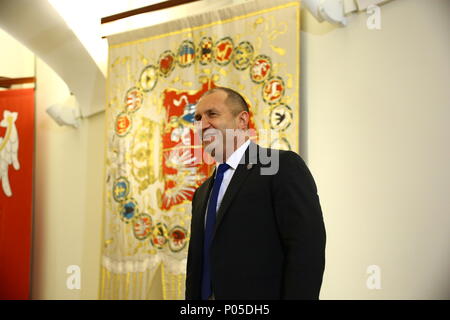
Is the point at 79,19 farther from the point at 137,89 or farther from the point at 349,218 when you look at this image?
the point at 349,218

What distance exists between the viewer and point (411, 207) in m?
3.37

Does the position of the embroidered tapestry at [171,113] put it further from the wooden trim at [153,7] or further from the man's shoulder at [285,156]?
the man's shoulder at [285,156]

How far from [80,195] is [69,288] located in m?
0.99

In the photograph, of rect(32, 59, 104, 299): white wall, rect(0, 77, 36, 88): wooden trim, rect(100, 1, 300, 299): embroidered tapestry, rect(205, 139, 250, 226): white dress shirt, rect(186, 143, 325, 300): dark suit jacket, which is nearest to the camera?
rect(186, 143, 325, 300): dark suit jacket

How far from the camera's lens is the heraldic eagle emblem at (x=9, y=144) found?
5.71m

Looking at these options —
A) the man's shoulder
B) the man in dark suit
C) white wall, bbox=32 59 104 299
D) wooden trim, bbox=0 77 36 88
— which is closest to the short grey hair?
the man in dark suit

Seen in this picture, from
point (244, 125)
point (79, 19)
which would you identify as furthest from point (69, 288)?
point (244, 125)

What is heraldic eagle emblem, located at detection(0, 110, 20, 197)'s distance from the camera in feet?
18.7

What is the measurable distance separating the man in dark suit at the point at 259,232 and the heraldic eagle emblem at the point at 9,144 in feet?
14.0

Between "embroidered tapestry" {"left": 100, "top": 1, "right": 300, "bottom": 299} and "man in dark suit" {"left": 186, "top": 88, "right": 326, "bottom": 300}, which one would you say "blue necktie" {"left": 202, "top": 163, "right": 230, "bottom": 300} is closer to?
"man in dark suit" {"left": 186, "top": 88, "right": 326, "bottom": 300}

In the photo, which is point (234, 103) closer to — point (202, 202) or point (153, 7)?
point (202, 202)

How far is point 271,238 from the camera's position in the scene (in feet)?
6.15

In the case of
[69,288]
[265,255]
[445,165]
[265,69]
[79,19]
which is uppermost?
[79,19]

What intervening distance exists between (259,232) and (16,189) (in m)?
4.48
